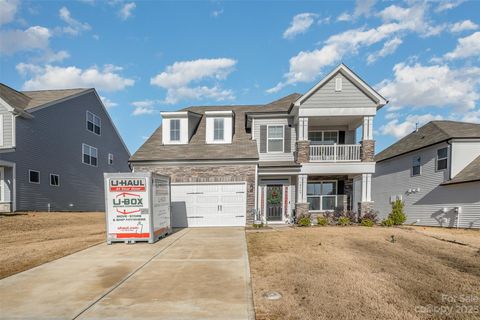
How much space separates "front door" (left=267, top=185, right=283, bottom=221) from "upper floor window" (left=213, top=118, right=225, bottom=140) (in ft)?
14.1

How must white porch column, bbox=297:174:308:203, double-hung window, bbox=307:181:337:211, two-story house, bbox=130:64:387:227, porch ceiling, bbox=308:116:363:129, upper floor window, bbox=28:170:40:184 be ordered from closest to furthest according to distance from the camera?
two-story house, bbox=130:64:387:227 < white porch column, bbox=297:174:308:203 < porch ceiling, bbox=308:116:363:129 < double-hung window, bbox=307:181:337:211 < upper floor window, bbox=28:170:40:184

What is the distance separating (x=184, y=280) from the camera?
530cm

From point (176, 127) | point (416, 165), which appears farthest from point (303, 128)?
point (416, 165)

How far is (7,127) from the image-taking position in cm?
1562

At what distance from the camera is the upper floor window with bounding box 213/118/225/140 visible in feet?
48.2

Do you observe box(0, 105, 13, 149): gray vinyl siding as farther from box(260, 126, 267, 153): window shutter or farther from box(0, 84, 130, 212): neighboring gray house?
box(260, 126, 267, 153): window shutter

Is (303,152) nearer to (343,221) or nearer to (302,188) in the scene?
(302,188)

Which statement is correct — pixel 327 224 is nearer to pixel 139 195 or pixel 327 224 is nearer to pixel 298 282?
pixel 298 282

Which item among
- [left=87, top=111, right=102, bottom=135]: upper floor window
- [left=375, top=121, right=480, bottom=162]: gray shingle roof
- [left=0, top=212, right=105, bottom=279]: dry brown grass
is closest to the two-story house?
[left=0, top=212, right=105, bottom=279]: dry brown grass

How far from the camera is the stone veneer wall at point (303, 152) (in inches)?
522

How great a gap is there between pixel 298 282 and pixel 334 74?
11.8 meters

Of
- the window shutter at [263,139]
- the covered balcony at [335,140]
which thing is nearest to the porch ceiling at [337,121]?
the covered balcony at [335,140]

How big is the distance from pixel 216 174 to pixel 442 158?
48.8 feet

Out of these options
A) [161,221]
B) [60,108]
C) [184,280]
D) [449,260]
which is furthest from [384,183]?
[60,108]
